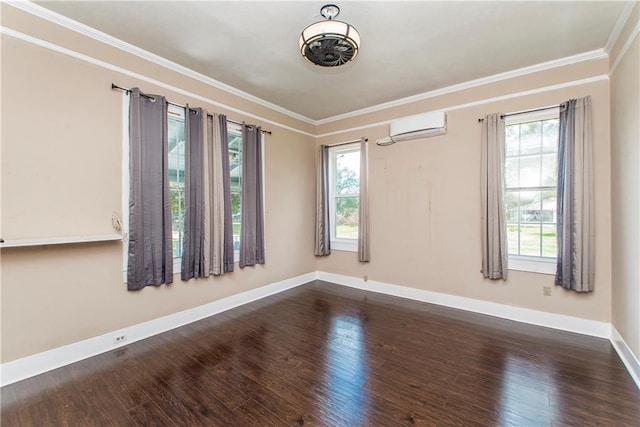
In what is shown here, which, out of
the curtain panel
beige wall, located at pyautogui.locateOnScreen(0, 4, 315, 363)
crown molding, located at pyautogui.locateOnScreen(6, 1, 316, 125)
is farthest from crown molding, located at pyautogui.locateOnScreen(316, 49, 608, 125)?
beige wall, located at pyautogui.locateOnScreen(0, 4, 315, 363)

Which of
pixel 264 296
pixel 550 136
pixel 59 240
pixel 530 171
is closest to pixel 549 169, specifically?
pixel 530 171

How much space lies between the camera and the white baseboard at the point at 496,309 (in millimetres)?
2869

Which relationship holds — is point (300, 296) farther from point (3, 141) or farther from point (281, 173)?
point (3, 141)

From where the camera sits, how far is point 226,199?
354 cm

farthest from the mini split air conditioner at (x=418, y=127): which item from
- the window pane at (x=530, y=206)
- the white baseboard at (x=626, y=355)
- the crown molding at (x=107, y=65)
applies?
the white baseboard at (x=626, y=355)

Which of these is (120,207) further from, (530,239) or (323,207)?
(530,239)

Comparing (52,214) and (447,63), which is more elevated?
(447,63)

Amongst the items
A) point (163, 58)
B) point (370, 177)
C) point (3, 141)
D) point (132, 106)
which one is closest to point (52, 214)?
point (3, 141)

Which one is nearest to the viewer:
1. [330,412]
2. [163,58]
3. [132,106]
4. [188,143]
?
[330,412]

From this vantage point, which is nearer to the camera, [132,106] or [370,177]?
[132,106]

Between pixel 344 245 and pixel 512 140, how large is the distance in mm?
2842

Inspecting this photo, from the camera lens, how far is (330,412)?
179 centimetres

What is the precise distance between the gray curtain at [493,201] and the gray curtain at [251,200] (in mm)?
2996

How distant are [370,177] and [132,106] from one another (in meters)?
3.27
